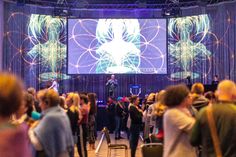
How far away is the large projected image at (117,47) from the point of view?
19.0 meters

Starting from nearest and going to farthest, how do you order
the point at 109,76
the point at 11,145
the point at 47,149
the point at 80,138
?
the point at 11,145 < the point at 47,149 < the point at 80,138 < the point at 109,76

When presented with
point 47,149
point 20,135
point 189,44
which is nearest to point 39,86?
point 189,44

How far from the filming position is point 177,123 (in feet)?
13.3

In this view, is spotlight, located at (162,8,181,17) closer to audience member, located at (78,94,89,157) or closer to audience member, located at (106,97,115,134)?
audience member, located at (106,97,115,134)

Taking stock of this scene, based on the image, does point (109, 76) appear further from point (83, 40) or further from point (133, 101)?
point (133, 101)

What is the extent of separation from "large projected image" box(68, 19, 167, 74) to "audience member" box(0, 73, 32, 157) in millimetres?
16939

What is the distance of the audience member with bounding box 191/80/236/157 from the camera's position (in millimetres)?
3725

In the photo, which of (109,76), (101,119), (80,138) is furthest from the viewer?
(109,76)

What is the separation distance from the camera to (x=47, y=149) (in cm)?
432

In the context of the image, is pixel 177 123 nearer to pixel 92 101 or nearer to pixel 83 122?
pixel 83 122

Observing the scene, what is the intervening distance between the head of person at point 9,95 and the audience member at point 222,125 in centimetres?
209

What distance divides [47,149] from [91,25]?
1517 centimetres

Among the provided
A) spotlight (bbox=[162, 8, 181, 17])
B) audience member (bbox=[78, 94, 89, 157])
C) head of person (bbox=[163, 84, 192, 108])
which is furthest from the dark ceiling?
head of person (bbox=[163, 84, 192, 108])

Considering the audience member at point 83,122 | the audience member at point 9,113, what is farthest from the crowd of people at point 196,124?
the audience member at point 83,122
